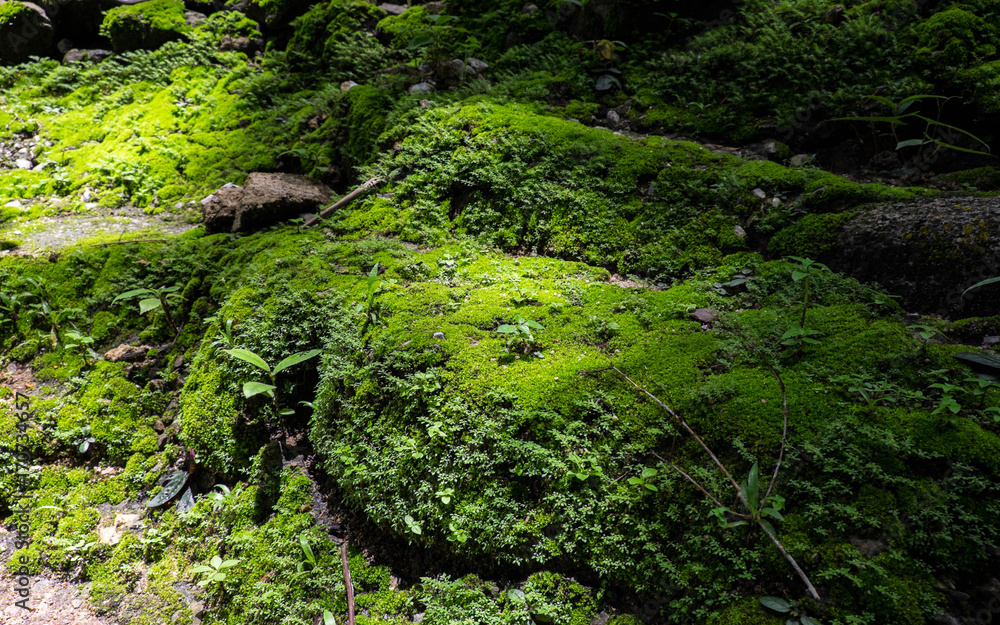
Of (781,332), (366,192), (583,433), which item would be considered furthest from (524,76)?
(583,433)

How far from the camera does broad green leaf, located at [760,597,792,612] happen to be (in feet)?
7.69

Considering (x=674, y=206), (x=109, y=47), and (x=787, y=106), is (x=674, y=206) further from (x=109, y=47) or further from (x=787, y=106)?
(x=109, y=47)

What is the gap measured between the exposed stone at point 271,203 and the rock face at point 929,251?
589 centimetres

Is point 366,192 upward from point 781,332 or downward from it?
downward

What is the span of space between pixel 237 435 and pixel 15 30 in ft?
41.9

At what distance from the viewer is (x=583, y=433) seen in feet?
10.5

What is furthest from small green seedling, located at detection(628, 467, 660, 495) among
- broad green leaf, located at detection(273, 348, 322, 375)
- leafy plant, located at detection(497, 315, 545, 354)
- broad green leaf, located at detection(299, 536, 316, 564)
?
broad green leaf, located at detection(273, 348, 322, 375)

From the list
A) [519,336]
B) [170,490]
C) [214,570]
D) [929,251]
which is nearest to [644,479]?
[519,336]

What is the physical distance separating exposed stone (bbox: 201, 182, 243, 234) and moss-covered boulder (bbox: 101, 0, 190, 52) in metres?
6.78

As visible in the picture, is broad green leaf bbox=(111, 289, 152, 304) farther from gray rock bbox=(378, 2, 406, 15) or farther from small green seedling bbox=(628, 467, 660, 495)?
gray rock bbox=(378, 2, 406, 15)

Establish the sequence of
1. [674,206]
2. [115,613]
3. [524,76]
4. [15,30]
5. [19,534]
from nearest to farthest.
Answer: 1. [115,613]
2. [19,534]
3. [674,206]
4. [524,76]
5. [15,30]

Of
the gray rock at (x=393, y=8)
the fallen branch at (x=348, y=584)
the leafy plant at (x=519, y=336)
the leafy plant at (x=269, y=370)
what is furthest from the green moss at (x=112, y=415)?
the gray rock at (x=393, y=8)

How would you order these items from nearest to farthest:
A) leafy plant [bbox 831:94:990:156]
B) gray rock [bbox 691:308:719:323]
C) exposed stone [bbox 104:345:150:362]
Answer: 1. gray rock [bbox 691:308:719:323]
2. leafy plant [bbox 831:94:990:156]
3. exposed stone [bbox 104:345:150:362]

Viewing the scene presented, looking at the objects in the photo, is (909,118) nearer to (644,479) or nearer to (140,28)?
(644,479)
